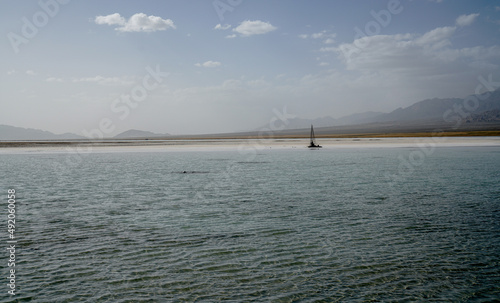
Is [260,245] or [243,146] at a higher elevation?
[243,146]

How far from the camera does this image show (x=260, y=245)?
13102mm

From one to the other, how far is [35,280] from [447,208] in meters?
17.6

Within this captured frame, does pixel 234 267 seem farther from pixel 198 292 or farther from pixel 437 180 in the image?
pixel 437 180

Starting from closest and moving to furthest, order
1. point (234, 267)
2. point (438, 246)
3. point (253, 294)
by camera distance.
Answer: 1. point (253, 294)
2. point (234, 267)
3. point (438, 246)

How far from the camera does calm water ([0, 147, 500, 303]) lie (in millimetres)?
9492

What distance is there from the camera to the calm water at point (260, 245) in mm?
9492

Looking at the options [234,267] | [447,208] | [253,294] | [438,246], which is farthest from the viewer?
[447,208]

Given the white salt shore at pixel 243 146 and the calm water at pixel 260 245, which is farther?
the white salt shore at pixel 243 146

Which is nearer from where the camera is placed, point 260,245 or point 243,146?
point 260,245

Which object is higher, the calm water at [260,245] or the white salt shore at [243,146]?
the white salt shore at [243,146]

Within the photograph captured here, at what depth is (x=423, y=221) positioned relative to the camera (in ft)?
53.2

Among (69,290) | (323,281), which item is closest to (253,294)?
(323,281)

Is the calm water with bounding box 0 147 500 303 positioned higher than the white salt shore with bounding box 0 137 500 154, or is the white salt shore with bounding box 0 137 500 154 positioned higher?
the white salt shore with bounding box 0 137 500 154

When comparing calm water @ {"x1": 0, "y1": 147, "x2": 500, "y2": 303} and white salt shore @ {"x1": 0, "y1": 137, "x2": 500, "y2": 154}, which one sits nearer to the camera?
calm water @ {"x1": 0, "y1": 147, "x2": 500, "y2": 303}
